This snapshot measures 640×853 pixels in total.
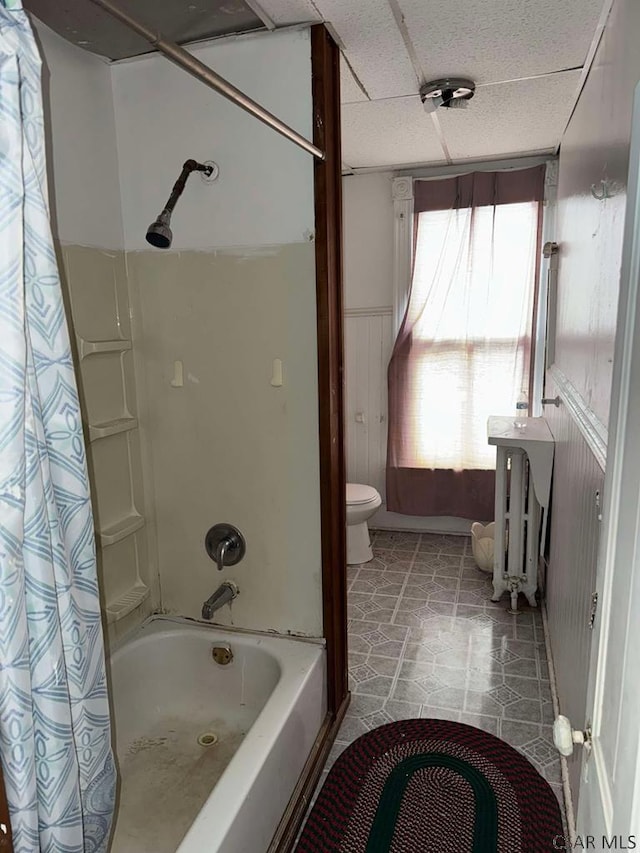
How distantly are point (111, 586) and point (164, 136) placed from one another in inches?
59.9

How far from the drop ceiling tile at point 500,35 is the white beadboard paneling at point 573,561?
119 cm

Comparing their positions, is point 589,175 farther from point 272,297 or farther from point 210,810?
point 210,810

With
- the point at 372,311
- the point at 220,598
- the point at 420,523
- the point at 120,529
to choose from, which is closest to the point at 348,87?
the point at 372,311

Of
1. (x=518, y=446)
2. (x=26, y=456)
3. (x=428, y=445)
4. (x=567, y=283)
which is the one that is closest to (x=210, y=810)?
(x=26, y=456)

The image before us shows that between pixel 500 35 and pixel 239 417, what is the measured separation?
1.45m

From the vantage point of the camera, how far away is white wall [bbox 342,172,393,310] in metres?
3.61

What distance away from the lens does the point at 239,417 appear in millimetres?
2027

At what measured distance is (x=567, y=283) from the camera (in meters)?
2.36

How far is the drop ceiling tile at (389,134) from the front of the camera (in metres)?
2.43

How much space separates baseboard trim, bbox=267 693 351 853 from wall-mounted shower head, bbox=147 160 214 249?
1641 mm

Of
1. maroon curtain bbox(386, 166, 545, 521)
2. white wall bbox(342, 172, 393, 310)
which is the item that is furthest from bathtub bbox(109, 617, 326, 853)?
white wall bbox(342, 172, 393, 310)

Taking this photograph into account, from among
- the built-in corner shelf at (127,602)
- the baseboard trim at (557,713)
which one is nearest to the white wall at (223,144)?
the built-in corner shelf at (127,602)

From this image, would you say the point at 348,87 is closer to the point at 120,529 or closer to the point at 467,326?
the point at 467,326

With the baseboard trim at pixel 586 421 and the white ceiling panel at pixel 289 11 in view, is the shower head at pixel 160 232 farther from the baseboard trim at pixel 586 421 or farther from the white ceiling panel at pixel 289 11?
the baseboard trim at pixel 586 421
